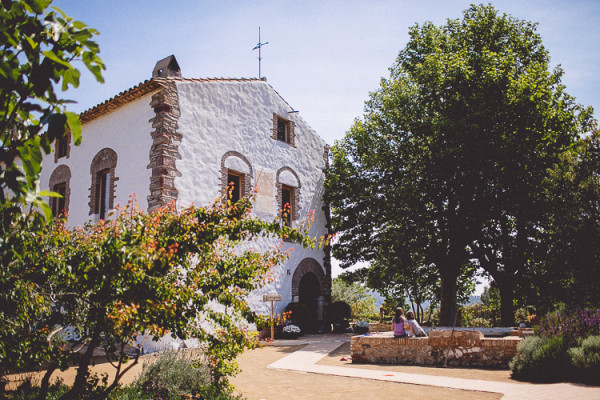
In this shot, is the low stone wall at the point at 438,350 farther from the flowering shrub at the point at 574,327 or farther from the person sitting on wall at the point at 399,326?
the flowering shrub at the point at 574,327

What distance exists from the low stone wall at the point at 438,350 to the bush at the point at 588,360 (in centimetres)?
211

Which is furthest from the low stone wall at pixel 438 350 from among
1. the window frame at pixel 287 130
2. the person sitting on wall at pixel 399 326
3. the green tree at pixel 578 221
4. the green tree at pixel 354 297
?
the green tree at pixel 354 297

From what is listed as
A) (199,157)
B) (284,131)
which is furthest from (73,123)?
(284,131)

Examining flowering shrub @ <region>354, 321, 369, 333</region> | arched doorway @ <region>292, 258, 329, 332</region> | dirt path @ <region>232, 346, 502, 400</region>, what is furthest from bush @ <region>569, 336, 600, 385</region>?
arched doorway @ <region>292, 258, 329, 332</region>

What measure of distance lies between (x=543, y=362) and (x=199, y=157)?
10694 millimetres

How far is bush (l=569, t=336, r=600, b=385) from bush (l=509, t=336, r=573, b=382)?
224 millimetres

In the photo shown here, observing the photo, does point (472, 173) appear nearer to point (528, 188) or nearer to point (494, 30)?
point (528, 188)

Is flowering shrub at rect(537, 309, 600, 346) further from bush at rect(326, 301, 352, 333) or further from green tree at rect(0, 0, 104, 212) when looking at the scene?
bush at rect(326, 301, 352, 333)

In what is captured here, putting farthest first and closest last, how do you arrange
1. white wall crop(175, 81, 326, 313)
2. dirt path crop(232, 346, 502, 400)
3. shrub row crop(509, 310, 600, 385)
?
white wall crop(175, 81, 326, 313) < shrub row crop(509, 310, 600, 385) < dirt path crop(232, 346, 502, 400)

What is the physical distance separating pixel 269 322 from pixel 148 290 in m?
1.76

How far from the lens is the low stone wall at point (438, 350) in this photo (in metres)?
9.51

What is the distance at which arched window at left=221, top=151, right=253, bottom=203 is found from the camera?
1475cm

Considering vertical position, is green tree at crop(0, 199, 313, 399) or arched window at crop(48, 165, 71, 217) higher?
arched window at crop(48, 165, 71, 217)

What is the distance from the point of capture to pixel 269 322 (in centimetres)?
531
